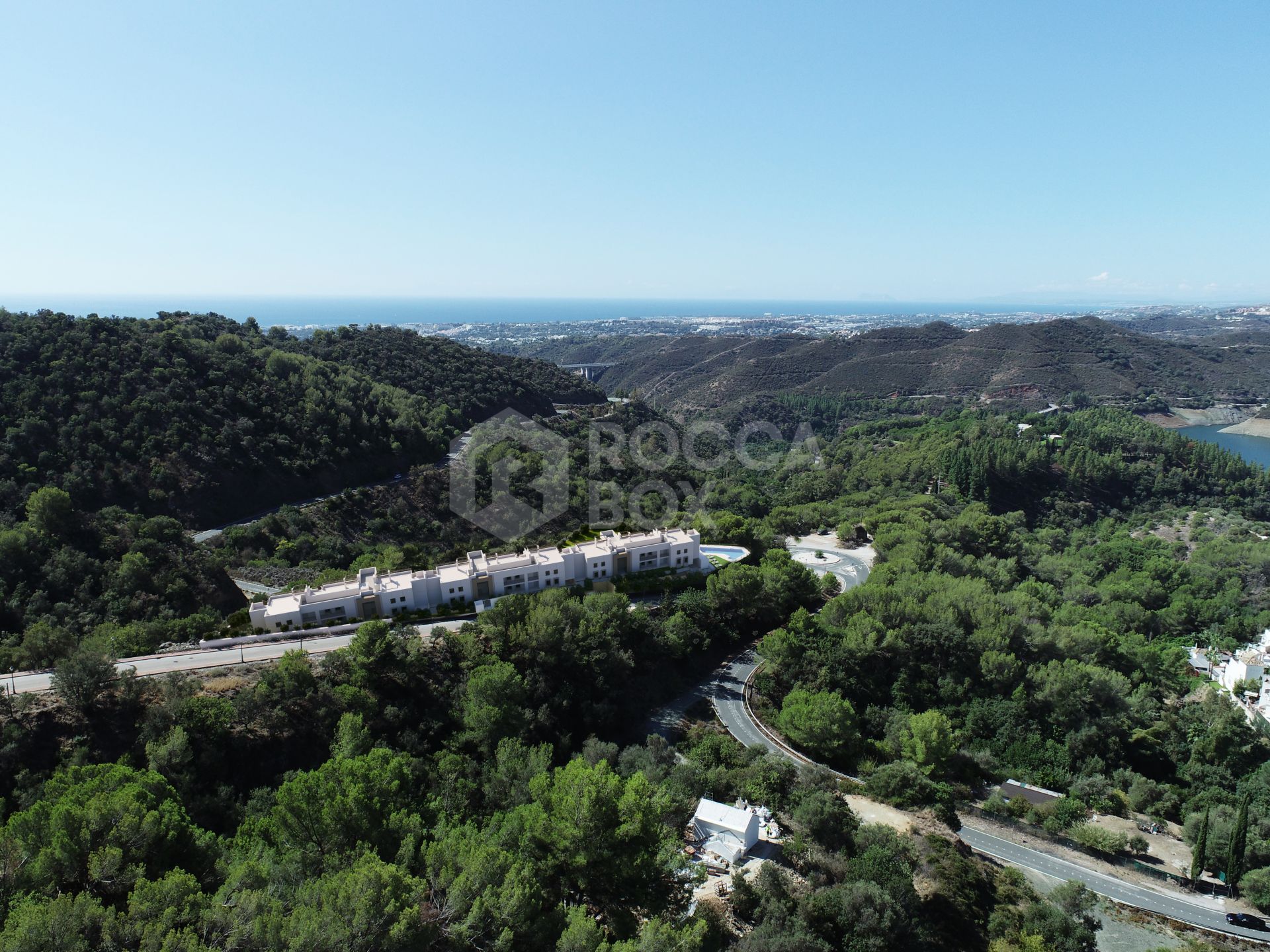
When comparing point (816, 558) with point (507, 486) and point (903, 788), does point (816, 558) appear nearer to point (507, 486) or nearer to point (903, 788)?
point (903, 788)

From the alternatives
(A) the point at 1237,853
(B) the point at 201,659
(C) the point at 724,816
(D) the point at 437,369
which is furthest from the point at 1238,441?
(B) the point at 201,659

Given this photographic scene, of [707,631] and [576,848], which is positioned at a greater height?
[576,848]

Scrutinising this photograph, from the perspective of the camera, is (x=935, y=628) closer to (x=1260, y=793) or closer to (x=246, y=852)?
(x=1260, y=793)

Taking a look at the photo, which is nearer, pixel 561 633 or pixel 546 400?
pixel 561 633

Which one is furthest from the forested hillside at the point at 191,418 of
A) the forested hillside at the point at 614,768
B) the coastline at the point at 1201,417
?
the coastline at the point at 1201,417

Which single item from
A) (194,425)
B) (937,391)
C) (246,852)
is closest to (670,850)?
(246,852)

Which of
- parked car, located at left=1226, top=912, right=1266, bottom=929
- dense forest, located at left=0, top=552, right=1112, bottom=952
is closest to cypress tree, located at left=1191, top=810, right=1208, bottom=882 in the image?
parked car, located at left=1226, top=912, right=1266, bottom=929

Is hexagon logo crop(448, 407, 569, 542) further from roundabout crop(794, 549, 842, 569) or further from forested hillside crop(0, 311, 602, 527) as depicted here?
roundabout crop(794, 549, 842, 569)
